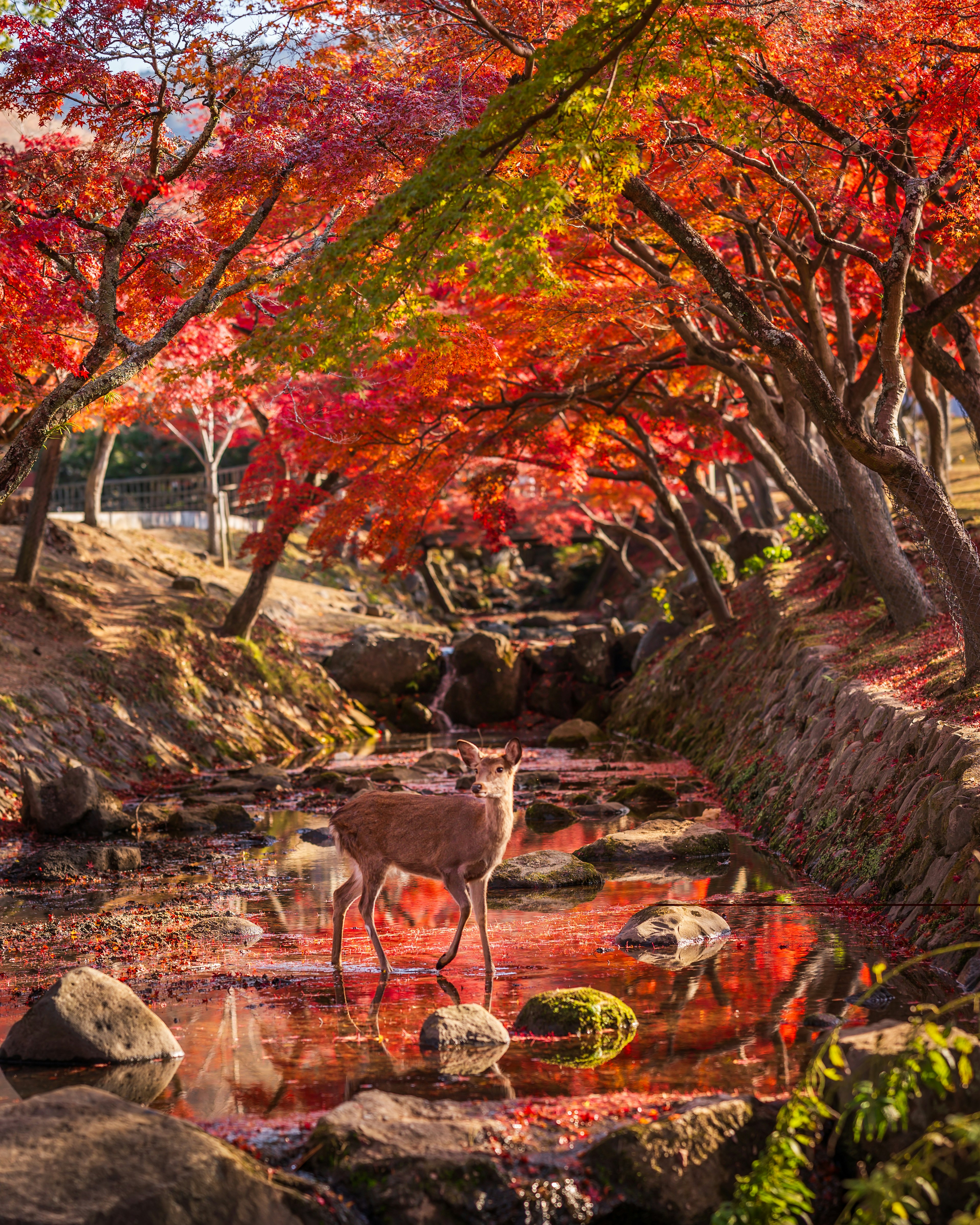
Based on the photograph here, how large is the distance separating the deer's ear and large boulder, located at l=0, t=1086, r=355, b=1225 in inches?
144

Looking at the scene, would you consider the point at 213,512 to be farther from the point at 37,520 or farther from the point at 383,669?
the point at 37,520

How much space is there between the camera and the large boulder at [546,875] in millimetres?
12312

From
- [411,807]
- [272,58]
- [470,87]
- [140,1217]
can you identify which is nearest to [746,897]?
[411,807]

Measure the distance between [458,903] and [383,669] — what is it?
24035mm

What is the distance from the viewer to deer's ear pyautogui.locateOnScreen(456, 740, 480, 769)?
836 centimetres

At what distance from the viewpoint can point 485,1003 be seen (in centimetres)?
800

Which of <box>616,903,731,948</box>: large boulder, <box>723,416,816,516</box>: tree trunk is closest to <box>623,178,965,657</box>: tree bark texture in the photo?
<box>616,903,731,948</box>: large boulder

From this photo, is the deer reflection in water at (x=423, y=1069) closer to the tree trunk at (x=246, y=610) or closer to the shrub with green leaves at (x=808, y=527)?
the shrub with green leaves at (x=808, y=527)

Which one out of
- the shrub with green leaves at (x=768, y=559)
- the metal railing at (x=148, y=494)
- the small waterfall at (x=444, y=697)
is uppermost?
the metal railing at (x=148, y=494)

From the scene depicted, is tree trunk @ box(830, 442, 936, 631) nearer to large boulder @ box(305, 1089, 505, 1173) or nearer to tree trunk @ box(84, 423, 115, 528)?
large boulder @ box(305, 1089, 505, 1173)

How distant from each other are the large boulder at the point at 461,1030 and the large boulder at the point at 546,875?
511 centimetres

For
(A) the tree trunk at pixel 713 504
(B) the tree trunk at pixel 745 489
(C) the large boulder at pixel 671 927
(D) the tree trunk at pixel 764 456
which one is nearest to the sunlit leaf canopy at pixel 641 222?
(D) the tree trunk at pixel 764 456

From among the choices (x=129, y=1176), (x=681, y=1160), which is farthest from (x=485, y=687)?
(x=129, y=1176)

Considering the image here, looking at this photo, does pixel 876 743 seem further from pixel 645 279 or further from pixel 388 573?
pixel 388 573
